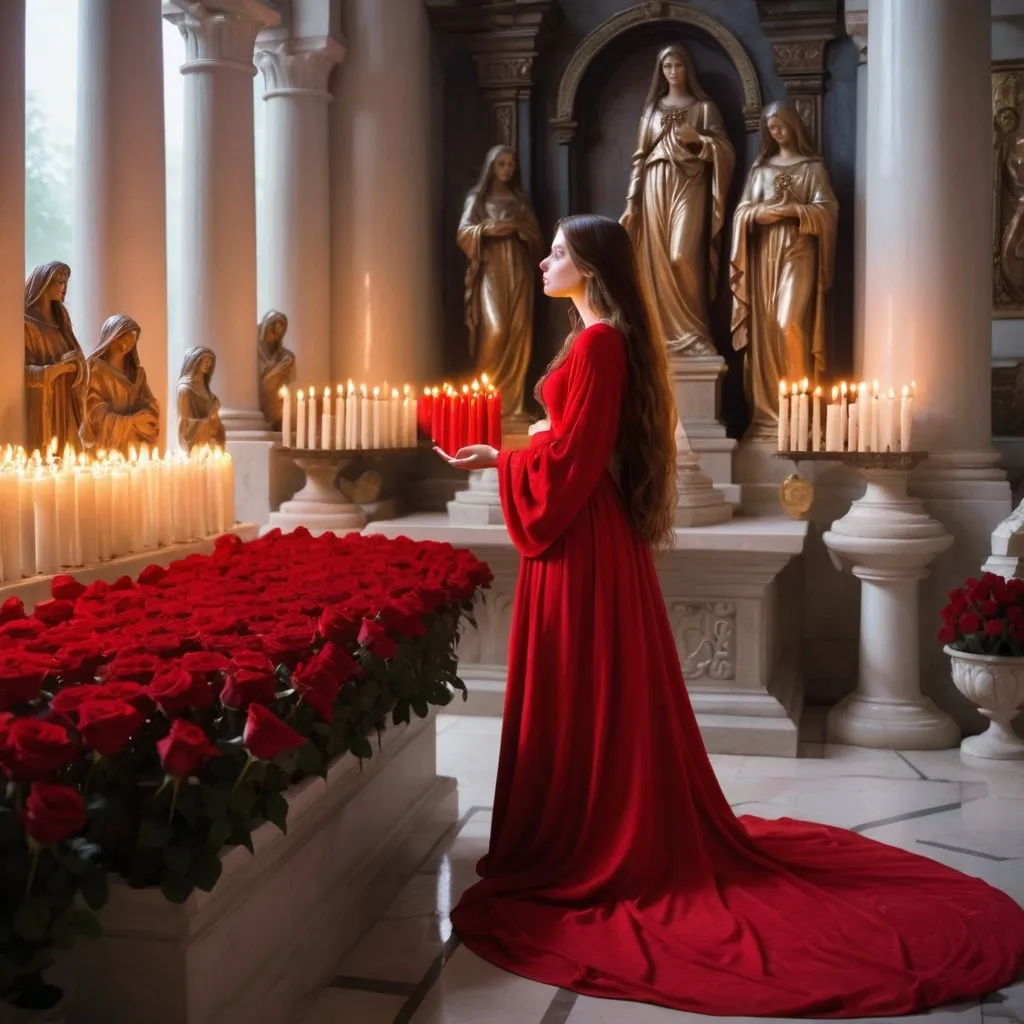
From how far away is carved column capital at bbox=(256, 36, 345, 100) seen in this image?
331 inches

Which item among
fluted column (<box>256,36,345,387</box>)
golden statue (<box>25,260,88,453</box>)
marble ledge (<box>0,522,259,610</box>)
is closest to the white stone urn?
marble ledge (<box>0,522,259,610</box>)

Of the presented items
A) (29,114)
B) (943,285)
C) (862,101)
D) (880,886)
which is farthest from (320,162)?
(880,886)

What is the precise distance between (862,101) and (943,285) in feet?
6.91

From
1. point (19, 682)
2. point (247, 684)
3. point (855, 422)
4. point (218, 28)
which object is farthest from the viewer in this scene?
point (218, 28)

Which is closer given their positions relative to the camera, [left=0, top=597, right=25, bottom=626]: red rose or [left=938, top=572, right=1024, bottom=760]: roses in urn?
[left=0, top=597, right=25, bottom=626]: red rose

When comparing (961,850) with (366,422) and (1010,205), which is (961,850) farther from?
(1010,205)

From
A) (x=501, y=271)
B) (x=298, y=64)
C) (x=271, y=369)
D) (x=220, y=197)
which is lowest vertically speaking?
(x=271, y=369)

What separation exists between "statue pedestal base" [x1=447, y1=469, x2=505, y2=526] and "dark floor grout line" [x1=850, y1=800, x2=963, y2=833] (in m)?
2.64

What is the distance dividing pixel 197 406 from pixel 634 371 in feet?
11.6

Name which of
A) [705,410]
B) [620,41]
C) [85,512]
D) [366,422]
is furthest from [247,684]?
[620,41]

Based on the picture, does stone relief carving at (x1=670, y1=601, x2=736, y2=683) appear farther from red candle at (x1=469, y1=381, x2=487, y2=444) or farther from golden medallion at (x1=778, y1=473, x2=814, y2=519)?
red candle at (x1=469, y1=381, x2=487, y2=444)

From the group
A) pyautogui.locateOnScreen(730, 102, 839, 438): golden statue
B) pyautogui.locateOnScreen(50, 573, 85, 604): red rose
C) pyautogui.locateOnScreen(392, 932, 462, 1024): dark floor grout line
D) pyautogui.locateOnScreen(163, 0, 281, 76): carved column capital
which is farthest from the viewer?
pyautogui.locateOnScreen(730, 102, 839, 438): golden statue

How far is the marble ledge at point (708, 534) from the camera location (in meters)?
6.45

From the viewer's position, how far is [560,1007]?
341cm
